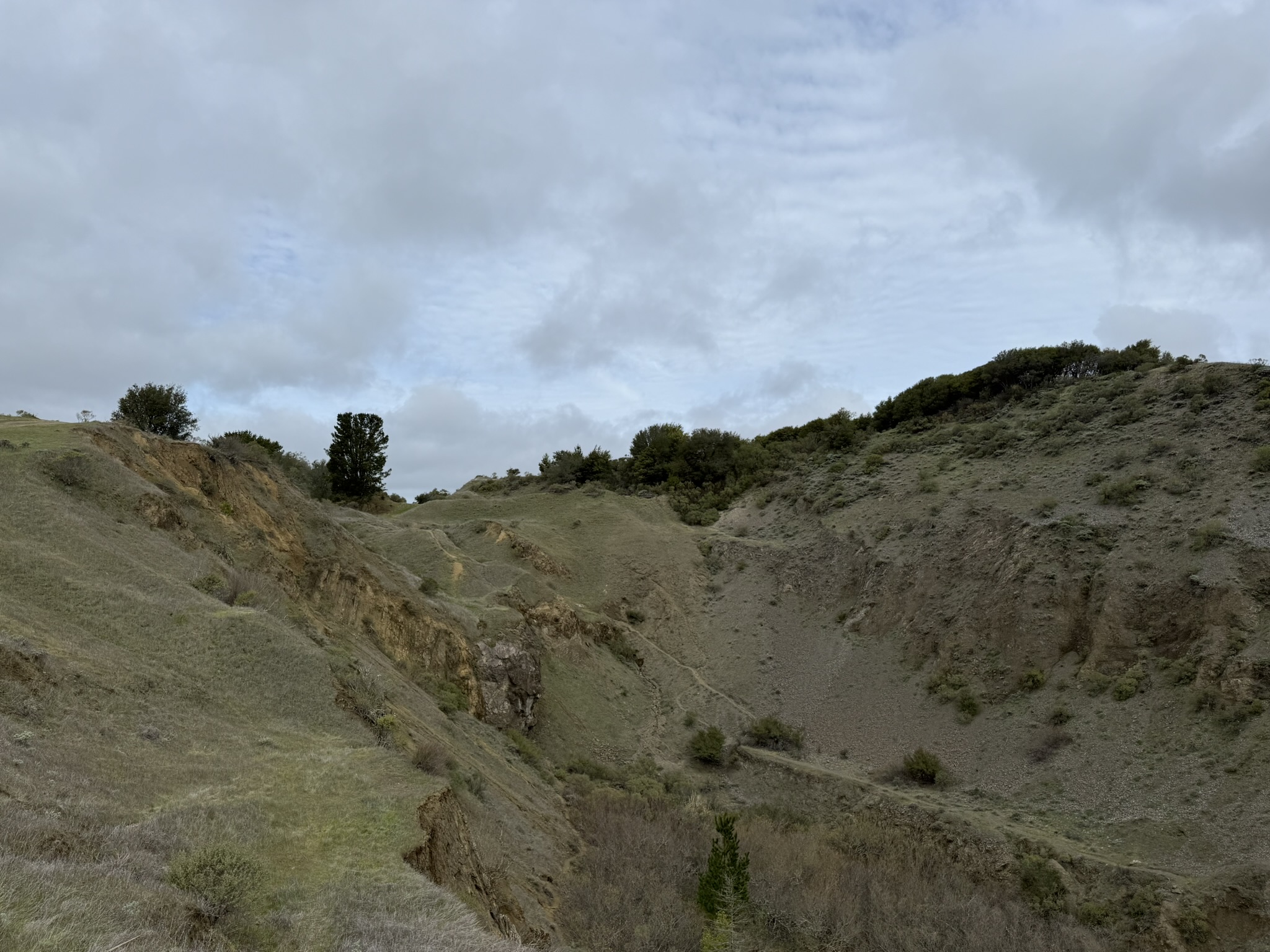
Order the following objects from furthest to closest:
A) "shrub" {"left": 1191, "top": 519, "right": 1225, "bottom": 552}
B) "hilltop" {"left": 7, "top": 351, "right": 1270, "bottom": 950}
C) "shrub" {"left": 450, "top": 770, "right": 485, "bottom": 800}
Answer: "shrub" {"left": 1191, "top": 519, "right": 1225, "bottom": 552}, "shrub" {"left": 450, "top": 770, "right": 485, "bottom": 800}, "hilltop" {"left": 7, "top": 351, "right": 1270, "bottom": 950}

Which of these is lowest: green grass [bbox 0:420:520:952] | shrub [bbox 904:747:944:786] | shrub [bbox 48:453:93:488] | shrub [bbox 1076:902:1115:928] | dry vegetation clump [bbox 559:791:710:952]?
dry vegetation clump [bbox 559:791:710:952]

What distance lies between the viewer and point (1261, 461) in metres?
25.0

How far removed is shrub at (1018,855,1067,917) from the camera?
50.3 ft

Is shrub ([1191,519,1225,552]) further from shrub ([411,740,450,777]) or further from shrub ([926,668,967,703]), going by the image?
shrub ([411,740,450,777])

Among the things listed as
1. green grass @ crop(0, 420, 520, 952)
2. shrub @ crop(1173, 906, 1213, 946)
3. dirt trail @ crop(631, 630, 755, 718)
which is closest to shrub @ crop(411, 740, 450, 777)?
green grass @ crop(0, 420, 520, 952)

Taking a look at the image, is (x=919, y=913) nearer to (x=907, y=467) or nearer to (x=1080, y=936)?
(x=1080, y=936)

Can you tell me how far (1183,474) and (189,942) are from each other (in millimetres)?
31111

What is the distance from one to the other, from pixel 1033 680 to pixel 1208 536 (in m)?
6.74

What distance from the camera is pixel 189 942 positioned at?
5.48 meters

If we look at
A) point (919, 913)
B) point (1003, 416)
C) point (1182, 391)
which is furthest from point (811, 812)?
point (1003, 416)

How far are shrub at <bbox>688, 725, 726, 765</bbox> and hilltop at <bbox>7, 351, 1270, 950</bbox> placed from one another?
11.1 inches

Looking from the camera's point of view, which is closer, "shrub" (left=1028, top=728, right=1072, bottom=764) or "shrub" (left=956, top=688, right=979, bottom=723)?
"shrub" (left=1028, top=728, right=1072, bottom=764)

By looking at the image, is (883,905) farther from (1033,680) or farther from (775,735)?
(1033,680)

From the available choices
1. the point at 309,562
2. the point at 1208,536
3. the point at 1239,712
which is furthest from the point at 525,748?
the point at 1208,536
